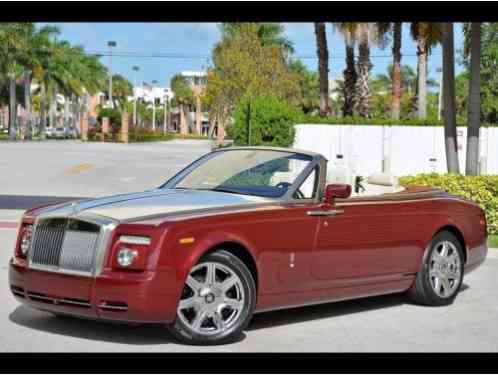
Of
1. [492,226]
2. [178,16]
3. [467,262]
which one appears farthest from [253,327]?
[492,226]

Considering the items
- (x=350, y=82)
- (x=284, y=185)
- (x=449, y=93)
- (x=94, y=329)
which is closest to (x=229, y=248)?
(x=284, y=185)

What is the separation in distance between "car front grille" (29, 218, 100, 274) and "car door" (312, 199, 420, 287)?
1919 mm

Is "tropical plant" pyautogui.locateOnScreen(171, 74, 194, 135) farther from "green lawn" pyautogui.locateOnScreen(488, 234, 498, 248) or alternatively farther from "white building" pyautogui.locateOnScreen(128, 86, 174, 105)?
"green lawn" pyautogui.locateOnScreen(488, 234, 498, 248)

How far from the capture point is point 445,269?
30.6 feet

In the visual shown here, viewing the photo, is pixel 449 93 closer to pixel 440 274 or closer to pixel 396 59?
pixel 440 274

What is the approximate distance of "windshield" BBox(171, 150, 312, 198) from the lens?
8.18 metres

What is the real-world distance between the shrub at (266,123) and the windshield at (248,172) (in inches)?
755

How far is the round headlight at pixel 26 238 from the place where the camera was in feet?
24.7

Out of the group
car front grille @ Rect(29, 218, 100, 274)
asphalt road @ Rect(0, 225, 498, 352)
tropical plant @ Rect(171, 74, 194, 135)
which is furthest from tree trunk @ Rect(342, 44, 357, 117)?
tropical plant @ Rect(171, 74, 194, 135)

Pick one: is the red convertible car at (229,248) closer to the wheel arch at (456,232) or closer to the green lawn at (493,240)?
the wheel arch at (456,232)

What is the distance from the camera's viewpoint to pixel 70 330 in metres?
7.57

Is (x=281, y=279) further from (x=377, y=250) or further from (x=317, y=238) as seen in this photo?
(x=377, y=250)

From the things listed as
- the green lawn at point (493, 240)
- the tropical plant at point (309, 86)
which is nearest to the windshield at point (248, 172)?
the green lawn at point (493, 240)

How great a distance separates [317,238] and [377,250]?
0.81 meters
